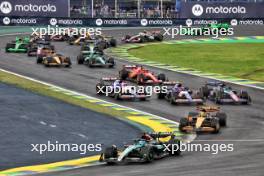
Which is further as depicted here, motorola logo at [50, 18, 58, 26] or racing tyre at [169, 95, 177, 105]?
motorola logo at [50, 18, 58, 26]

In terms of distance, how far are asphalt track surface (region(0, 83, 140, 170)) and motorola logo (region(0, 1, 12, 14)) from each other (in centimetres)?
3705

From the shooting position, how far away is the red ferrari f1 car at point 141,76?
3759 centimetres

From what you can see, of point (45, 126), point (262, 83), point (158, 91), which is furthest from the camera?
point (262, 83)

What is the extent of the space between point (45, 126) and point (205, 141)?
5.48 m

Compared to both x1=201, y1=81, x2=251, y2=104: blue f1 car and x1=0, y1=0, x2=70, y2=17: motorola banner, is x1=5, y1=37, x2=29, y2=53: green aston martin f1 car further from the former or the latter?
x1=201, y1=81, x2=251, y2=104: blue f1 car

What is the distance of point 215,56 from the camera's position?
51.5 metres

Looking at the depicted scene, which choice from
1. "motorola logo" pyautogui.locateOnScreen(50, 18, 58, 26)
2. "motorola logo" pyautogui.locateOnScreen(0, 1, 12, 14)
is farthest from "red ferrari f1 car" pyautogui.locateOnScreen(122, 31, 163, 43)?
"motorola logo" pyautogui.locateOnScreen(0, 1, 12, 14)

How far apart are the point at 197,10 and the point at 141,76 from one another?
32168 millimetres

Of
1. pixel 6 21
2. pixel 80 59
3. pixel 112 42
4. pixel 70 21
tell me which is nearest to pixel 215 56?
pixel 112 42

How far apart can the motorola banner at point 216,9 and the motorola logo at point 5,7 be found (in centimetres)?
1526

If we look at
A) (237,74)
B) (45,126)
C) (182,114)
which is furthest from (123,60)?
(45,126)

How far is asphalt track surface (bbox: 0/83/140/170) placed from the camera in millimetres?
21578

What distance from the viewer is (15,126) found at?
25.2 metres

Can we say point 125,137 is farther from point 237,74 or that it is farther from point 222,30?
point 222,30
